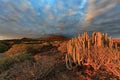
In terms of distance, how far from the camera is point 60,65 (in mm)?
10133

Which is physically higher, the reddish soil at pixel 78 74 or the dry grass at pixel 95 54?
the dry grass at pixel 95 54

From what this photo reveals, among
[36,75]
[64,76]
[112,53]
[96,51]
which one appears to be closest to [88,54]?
[96,51]

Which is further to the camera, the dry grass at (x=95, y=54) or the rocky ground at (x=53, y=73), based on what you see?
the dry grass at (x=95, y=54)

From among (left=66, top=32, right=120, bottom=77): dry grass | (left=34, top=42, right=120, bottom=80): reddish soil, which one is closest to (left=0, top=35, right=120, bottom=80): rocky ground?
(left=34, top=42, right=120, bottom=80): reddish soil

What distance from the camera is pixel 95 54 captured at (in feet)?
32.2

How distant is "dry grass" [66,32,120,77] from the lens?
923 centimetres

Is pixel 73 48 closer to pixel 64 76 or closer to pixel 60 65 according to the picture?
pixel 60 65

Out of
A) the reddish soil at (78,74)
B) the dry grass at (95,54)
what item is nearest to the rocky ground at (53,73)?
the reddish soil at (78,74)

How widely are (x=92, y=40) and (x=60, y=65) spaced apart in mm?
2644

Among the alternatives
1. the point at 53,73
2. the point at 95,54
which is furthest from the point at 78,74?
the point at 95,54

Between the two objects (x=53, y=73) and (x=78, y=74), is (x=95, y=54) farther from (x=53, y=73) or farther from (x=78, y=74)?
(x=53, y=73)

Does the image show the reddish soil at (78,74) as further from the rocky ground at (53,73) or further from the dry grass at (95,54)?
the dry grass at (95,54)

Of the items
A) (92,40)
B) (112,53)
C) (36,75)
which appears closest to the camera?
(36,75)

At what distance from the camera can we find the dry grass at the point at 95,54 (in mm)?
9227
